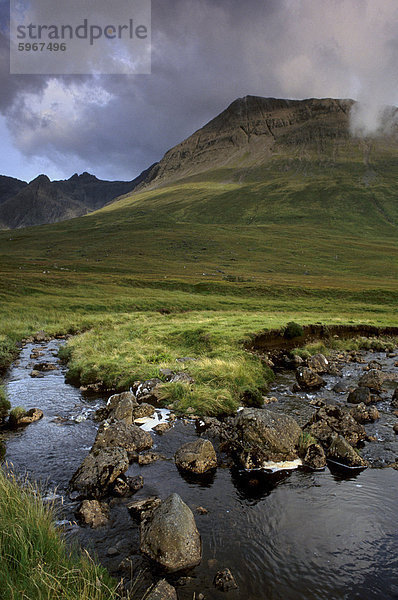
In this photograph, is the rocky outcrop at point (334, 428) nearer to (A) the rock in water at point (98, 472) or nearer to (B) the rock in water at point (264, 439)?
(B) the rock in water at point (264, 439)

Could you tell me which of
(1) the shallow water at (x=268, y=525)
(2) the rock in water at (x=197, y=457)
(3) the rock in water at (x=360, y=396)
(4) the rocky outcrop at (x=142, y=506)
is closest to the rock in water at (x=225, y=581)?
(1) the shallow water at (x=268, y=525)

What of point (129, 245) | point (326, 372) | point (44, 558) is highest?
point (129, 245)

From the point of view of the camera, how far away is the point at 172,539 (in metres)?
8.70

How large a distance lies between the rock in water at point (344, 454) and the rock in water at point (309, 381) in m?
8.93

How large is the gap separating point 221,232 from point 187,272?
10261 cm

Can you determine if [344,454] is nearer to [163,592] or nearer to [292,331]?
[163,592]

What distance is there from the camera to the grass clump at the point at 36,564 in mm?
5562

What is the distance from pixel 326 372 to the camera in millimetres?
26844

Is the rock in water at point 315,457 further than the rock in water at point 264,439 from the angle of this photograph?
No

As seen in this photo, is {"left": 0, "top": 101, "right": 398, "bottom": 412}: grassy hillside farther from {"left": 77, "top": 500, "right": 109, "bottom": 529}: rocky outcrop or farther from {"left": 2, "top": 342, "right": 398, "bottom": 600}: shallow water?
{"left": 77, "top": 500, "right": 109, "bottom": 529}: rocky outcrop

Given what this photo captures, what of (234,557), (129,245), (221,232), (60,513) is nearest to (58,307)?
(60,513)

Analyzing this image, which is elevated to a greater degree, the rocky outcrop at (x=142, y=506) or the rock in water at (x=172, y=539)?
the rock in water at (x=172, y=539)

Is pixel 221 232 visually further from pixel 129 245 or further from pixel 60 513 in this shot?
pixel 60 513

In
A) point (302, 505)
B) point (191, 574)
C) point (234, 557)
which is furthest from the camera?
point (302, 505)
